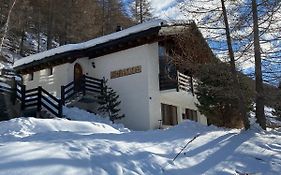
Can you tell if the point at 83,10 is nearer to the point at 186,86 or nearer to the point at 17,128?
the point at 186,86

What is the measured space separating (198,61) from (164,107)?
8.43 m

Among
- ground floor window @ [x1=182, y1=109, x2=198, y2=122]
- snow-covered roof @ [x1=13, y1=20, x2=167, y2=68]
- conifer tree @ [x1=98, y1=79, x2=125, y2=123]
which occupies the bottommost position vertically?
ground floor window @ [x1=182, y1=109, x2=198, y2=122]

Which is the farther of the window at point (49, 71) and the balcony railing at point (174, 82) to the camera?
the window at point (49, 71)

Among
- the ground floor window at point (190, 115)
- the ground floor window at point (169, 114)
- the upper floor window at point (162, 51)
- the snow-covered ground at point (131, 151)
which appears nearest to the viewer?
the snow-covered ground at point (131, 151)

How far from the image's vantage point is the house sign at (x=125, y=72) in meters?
23.7

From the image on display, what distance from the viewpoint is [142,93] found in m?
23.1

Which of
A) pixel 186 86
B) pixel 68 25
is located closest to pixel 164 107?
pixel 186 86

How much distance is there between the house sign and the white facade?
0.61 feet

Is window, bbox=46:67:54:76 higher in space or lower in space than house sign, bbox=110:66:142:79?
higher

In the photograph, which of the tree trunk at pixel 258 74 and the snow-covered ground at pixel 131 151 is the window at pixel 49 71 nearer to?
the snow-covered ground at pixel 131 151

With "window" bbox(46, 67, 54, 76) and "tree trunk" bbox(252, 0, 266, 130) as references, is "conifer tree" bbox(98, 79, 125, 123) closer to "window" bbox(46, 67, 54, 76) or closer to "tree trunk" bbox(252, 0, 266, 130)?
"window" bbox(46, 67, 54, 76)

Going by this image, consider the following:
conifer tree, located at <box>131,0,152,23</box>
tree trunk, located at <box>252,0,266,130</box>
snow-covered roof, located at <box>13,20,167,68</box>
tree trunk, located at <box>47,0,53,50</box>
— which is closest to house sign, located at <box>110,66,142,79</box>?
snow-covered roof, located at <box>13,20,167,68</box>

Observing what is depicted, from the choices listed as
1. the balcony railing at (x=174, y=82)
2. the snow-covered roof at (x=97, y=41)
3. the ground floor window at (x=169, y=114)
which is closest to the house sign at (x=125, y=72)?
the balcony railing at (x=174, y=82)

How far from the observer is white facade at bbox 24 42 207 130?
2294 centimetres
